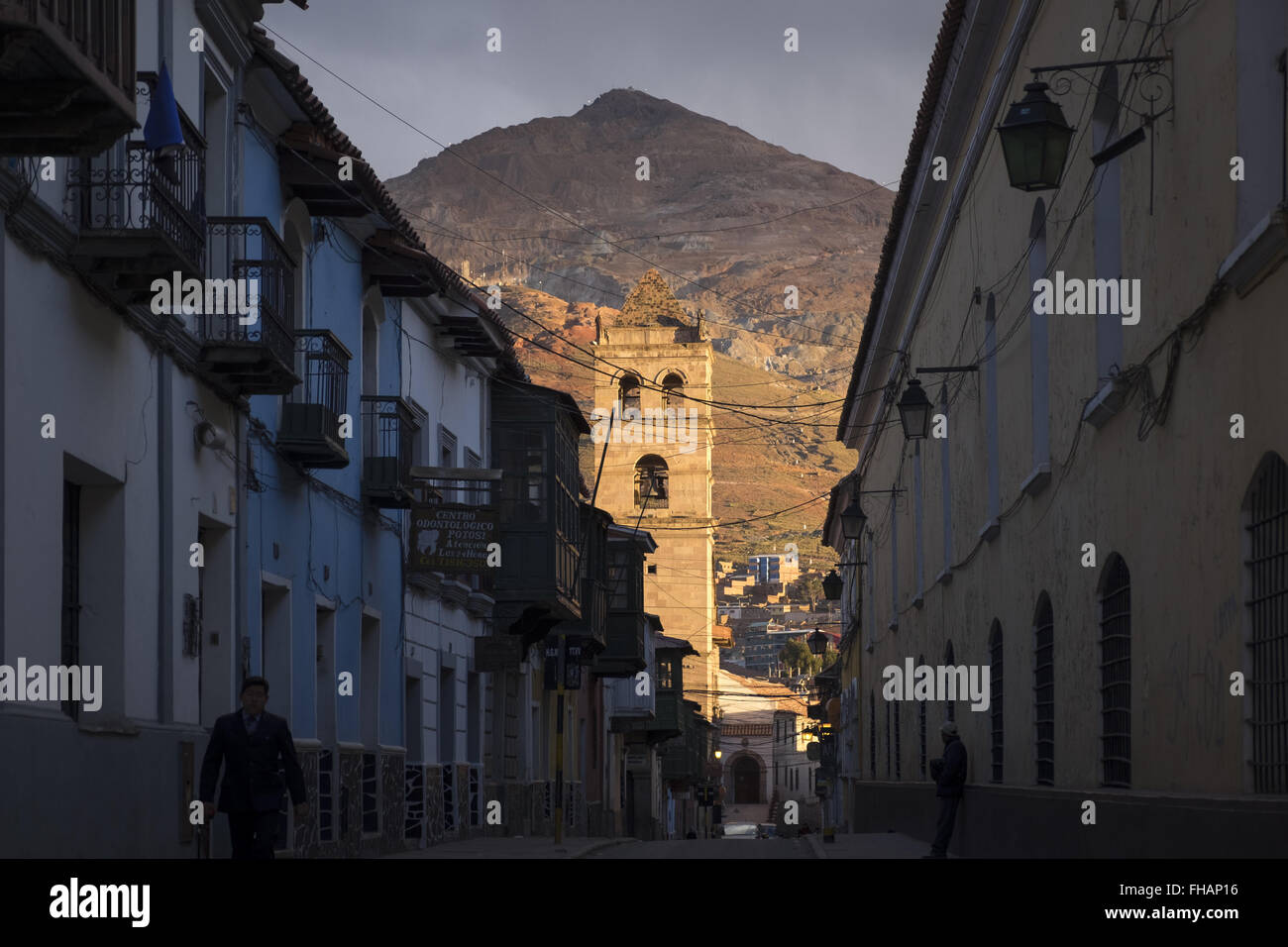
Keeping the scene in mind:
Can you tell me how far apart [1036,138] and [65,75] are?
574cm

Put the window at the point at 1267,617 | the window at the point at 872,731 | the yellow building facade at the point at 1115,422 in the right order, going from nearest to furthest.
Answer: the window at the point at 1267,617 < the yellow building facade at the point at 1115,422 < the window at the point at 872,731

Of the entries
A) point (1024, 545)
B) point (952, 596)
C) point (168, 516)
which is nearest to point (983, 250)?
point (1024, 545)

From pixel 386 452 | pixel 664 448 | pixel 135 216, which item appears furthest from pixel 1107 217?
pixel 664 448

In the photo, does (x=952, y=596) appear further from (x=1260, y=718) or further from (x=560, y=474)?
(x=1260, y=718)

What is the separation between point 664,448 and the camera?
64500mm

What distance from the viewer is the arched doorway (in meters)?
119

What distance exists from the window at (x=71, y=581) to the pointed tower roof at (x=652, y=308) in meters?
57.9

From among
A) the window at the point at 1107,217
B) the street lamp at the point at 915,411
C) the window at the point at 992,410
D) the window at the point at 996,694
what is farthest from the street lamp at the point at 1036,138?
the street lamp at the point at 915,411

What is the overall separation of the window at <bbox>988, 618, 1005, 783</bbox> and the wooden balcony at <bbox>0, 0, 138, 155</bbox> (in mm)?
11708

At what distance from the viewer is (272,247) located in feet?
50.1

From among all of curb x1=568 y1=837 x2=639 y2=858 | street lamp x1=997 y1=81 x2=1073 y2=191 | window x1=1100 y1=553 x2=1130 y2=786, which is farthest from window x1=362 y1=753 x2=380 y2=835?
street lamp x1=997 y1=81 x2=1073 y2=191

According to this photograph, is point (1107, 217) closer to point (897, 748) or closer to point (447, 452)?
point (447, 452)

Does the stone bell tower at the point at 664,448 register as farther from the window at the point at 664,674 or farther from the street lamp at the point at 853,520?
the street lamp at the point at 853,520

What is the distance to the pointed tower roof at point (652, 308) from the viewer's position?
7194cm
